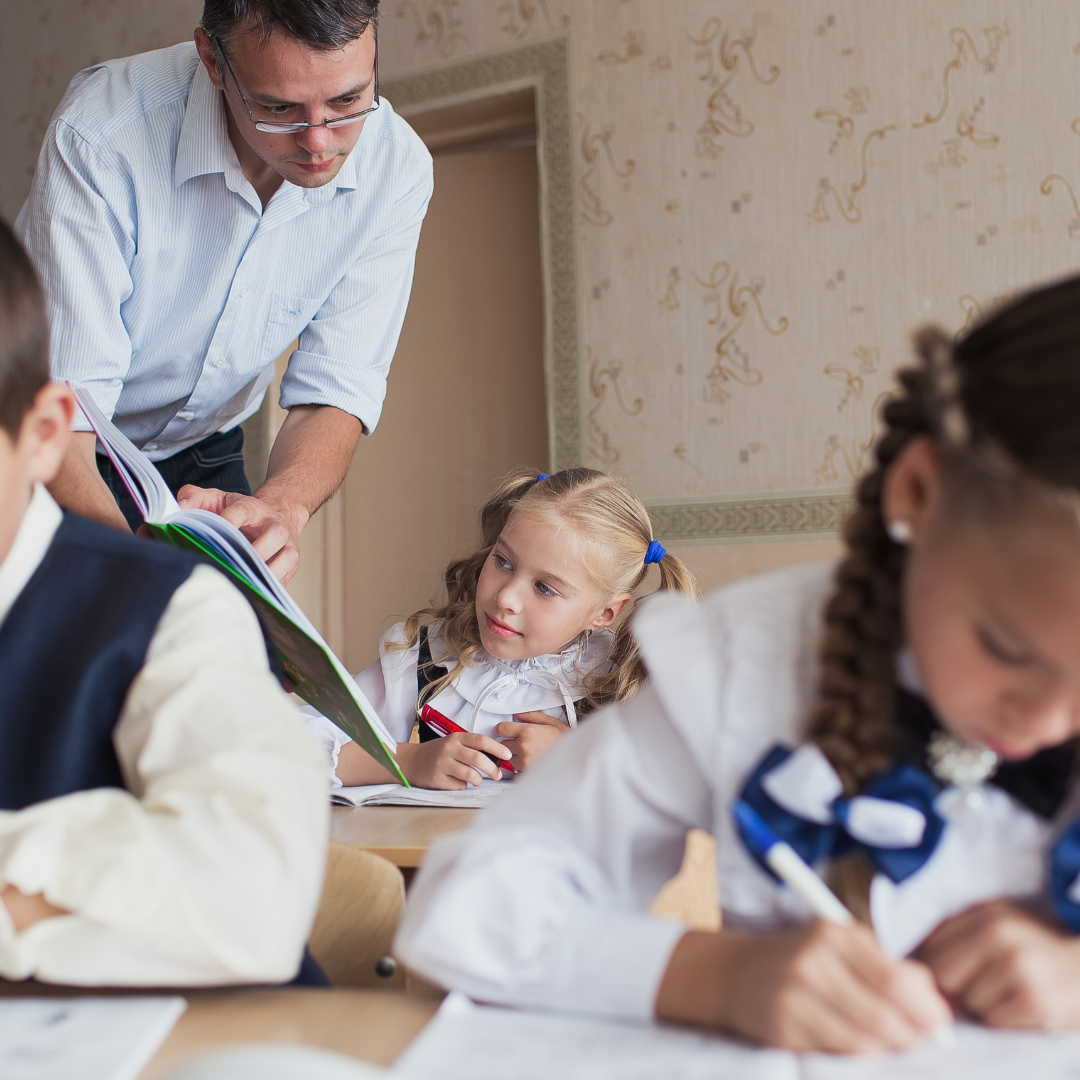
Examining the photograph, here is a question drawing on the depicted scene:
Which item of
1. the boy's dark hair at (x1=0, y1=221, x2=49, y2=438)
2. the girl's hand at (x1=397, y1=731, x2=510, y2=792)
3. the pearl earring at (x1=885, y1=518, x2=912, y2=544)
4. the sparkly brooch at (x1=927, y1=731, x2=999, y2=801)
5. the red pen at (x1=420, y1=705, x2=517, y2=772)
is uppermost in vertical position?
the boy's dark hair at (x1=0, y1=221, x2=49, y2=438)

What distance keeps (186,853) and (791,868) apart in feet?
1.04

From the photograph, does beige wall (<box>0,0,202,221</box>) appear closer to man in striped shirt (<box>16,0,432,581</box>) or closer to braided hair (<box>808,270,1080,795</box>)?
man in striped shirt (<box>16,0,432,581</box>)

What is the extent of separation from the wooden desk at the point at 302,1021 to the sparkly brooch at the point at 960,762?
1.02ft

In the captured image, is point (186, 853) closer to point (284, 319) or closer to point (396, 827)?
point (396, 827)

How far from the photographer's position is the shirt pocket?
1629 mm

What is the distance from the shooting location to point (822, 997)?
1.54 ft

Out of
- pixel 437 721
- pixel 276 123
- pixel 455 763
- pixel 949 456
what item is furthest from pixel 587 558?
pixel 949 456

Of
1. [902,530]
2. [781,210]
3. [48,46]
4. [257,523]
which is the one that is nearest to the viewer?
[902,530]

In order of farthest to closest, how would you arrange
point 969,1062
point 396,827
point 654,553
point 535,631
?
point 654,553 < point 535,631 < point 396,827 < point 969,1062

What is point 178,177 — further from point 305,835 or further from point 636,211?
point 636,211

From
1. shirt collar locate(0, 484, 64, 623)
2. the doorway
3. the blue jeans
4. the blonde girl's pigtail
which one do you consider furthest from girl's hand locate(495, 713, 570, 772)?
the doorway

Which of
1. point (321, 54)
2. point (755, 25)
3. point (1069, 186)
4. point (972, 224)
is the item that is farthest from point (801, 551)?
point (321, 54)

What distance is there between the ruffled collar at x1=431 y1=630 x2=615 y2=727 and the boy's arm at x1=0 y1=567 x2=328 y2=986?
122cm

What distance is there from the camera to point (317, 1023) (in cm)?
51
